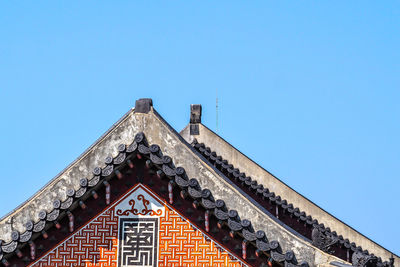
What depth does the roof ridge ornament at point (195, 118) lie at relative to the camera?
26.0 meters

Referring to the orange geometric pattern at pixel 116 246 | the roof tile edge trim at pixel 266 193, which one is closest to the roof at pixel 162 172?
the orange geometric pattern at pixel 116 246

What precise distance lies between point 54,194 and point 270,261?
4484mm

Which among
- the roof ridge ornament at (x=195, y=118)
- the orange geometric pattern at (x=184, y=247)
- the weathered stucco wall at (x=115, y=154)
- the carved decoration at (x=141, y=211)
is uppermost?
the roof ridge ornament at (x=195, y=118)

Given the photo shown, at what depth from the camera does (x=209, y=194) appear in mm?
15289

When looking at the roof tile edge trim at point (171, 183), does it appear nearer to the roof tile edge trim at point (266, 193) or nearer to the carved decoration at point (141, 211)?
the carved decoration at point (141, 211)

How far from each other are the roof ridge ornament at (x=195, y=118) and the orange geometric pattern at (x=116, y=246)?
1048 cm

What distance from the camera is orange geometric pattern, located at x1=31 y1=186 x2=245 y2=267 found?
50.2ft

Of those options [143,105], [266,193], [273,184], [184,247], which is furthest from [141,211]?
[273,184]

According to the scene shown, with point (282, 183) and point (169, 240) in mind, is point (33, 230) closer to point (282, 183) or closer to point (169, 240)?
point (169, 240)

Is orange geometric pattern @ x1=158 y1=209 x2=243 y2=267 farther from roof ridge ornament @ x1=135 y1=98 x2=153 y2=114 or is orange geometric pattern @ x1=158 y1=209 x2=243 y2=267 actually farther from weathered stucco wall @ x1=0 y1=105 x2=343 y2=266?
roof ridge ornament @ x1=135 y1=98 x2=153 y2=114

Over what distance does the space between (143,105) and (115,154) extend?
3.72 feet

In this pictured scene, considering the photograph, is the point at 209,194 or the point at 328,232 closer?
the point at 209,194

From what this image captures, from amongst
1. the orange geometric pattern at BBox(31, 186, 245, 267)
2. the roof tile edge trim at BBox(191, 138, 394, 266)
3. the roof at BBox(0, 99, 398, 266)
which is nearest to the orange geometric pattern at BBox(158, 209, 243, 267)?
the orange geometric pattern at BBox(31, 186, 245, 267)

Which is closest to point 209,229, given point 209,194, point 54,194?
point 209,194
